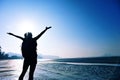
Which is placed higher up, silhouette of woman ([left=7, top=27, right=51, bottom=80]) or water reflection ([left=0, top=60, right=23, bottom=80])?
silhouette of woman ([left=7, top=27, right=51, bottom=80])

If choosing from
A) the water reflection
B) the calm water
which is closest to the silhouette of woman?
the calm water

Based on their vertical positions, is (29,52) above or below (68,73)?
above

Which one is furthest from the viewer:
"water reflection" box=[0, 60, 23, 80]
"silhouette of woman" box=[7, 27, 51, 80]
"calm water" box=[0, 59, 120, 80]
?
"water reflection" box=[0, 60, 23, 80]

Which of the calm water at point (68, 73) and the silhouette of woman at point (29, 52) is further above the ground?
the silhouette of woman at point (29, 52)

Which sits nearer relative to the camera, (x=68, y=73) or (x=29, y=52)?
(x=29, y=52)

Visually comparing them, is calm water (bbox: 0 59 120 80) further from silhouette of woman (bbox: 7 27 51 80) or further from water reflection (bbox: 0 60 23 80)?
silhouette of woman (bbox: 7 27 51 80)

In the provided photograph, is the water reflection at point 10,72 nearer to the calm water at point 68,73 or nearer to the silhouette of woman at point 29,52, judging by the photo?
the calm water at point 68,73

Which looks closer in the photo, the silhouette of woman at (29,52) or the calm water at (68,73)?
the silhouette of woman at (29,52)

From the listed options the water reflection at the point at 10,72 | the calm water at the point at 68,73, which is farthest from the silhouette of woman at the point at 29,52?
the water reflection at the point at 10,72

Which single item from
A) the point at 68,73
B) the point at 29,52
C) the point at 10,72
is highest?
the point at 29,52

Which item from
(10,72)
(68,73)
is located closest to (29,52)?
(68,73)

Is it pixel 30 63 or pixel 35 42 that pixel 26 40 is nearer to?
pixel 35 42

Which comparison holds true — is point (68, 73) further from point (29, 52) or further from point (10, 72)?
point (29, 52)

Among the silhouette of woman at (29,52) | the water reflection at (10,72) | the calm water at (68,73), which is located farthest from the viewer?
the water reflection at (10,72)
